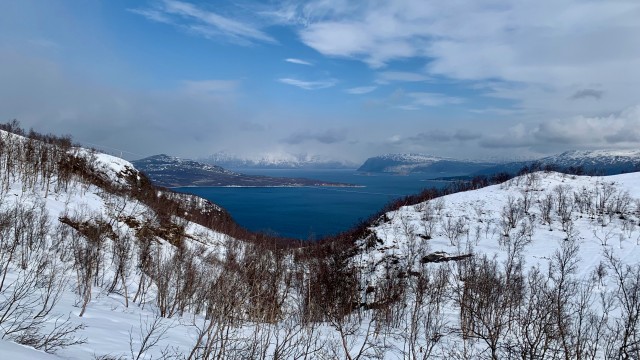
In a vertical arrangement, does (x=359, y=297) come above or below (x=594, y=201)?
below

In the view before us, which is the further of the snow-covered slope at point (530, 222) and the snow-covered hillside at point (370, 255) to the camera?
the snow-covered slope at point (530, 222)

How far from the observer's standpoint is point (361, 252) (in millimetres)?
60469

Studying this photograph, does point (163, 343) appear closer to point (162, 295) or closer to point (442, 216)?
point (162, 295)

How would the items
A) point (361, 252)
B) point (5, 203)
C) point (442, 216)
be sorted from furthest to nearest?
point (442, 216)
point (361, 252)
point (5, 203)

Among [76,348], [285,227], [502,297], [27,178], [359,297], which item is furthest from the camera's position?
[285,227]

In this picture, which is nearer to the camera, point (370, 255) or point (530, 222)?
point (370, 255)

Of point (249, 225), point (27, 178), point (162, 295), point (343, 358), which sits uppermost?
point (27, 178)

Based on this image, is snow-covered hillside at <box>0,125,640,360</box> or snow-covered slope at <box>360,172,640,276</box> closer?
snow-covered hillside at <box>0,125,640,360</box>

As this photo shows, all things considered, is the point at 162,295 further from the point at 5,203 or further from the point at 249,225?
the point at 249,225

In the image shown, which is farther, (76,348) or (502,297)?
(502,297)

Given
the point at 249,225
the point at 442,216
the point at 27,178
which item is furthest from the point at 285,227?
the point at 27,178

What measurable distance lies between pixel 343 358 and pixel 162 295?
42.9 ft

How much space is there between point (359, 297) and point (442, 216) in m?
32.5

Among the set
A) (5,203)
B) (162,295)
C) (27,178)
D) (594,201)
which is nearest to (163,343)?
(162,295)
